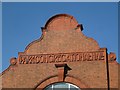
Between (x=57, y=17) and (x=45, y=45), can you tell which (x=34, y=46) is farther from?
(x=57, y=17)

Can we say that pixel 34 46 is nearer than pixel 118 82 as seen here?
No

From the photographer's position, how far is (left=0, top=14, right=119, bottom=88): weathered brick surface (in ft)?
72.6

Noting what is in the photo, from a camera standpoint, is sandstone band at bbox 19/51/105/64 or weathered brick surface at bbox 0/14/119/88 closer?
weathered brick surface at bbox 0/14/119/88

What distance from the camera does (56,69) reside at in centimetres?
2303

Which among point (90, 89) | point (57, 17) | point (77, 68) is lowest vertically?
point (90, 89)

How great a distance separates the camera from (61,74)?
2262 centimetres

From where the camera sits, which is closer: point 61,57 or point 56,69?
point 56,69

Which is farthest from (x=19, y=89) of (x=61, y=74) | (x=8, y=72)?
(x=61, y=74)

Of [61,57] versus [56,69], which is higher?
[61,57]

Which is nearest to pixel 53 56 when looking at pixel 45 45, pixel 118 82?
pixel 45 45

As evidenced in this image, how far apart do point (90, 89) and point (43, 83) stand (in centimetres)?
345

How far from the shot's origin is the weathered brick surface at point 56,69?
2214 centimetres

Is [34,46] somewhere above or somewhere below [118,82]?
above

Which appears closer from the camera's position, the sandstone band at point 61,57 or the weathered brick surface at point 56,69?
the weathered brick surface at point 56,69
